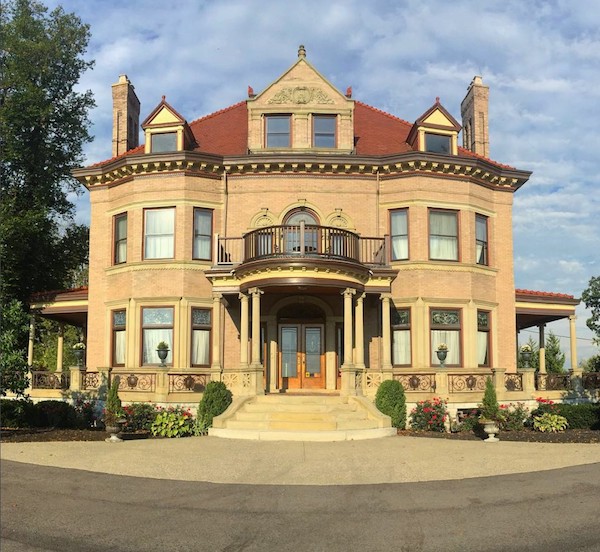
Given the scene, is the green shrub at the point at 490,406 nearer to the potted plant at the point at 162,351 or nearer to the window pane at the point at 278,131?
the potted plant at the point at 162,351

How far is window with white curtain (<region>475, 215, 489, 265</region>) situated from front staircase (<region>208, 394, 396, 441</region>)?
7774mm

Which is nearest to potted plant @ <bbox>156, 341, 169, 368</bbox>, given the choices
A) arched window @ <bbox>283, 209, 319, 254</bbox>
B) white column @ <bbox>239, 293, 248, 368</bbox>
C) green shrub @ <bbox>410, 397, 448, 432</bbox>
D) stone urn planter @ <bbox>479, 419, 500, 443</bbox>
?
white column @ <bbox>239, 293, 248, 368</bbox>

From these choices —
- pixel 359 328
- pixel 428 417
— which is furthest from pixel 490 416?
pixel 359 328

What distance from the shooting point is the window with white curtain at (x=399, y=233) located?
2395 centimetres

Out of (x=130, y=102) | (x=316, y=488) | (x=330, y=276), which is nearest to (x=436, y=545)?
(x=316, y=488)

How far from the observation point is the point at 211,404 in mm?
20016

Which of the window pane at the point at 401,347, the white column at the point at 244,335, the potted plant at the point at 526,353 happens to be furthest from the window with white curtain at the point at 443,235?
the white column at the point at 244,335

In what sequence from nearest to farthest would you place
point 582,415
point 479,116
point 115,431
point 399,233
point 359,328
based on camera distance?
point 115,431
point 582,415
point 359,328
point 399,233
point 479,116

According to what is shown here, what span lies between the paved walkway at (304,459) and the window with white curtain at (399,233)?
827 centimetres

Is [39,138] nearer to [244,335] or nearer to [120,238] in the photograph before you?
[120,238]

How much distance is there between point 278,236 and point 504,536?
51.3ft

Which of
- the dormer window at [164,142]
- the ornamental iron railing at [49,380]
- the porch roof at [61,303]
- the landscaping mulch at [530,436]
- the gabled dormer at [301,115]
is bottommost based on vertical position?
the landscaping mulch at [530,436]

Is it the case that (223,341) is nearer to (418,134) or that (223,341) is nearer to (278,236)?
(278,236)

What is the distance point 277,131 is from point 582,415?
1456 cm
